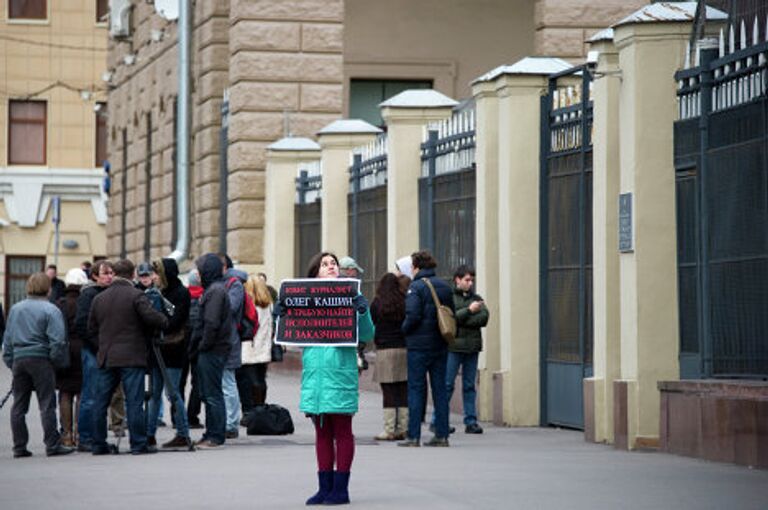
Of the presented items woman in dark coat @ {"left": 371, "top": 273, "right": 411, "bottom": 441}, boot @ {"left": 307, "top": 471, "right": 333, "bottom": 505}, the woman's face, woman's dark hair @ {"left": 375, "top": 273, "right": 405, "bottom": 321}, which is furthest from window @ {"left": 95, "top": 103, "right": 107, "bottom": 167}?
boot @ {"left": 307, "top": 471, "right": 333, "bottom": 505}

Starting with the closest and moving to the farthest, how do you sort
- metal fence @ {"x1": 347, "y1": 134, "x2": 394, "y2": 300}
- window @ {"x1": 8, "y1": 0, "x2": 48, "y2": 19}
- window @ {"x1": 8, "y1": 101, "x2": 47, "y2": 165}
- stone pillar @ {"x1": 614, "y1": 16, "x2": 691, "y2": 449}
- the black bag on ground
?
stone pillar @ {"x1": 614, "y1": 16, "x2": 691, "y2": 449} < the black bag on ground < metal fence @ {"x1": 347, "y1": 134, "x2": 394, "y2": 300} < window @ {"x1": 8, "y1": 0, "x2": 48, "y2": 19} < window @ {"x1": 8, "y1": 101, "x2": 47, "y2": 165}

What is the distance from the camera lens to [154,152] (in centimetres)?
4225

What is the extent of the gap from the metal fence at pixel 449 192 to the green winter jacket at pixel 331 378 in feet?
29.2

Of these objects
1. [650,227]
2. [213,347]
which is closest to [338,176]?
[213,347]

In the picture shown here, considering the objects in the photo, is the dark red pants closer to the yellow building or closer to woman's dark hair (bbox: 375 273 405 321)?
woman's dark hair (bbox: 375 273 405 321)

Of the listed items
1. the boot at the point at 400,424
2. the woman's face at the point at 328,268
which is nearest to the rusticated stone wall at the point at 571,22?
the boot at the point at 400,424

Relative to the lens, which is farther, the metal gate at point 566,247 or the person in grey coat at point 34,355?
the metal gate at point 566,247

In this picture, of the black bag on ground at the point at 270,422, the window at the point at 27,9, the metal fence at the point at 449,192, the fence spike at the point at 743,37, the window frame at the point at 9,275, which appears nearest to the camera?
the fence spike at the point at 743,37

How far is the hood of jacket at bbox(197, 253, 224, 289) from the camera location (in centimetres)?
1912

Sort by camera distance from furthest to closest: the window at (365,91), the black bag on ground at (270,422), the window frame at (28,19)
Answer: the window frame at (28,19), the window at (365,91), the black bag on ground at (270,422)

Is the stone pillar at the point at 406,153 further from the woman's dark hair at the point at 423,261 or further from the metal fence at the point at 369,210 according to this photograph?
the woman's dark hair at the point at 423,261

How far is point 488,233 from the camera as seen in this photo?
72.6ft

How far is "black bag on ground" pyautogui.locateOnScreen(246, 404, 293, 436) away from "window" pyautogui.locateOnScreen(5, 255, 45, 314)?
39.5 metres

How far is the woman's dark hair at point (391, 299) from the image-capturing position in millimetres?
19734
